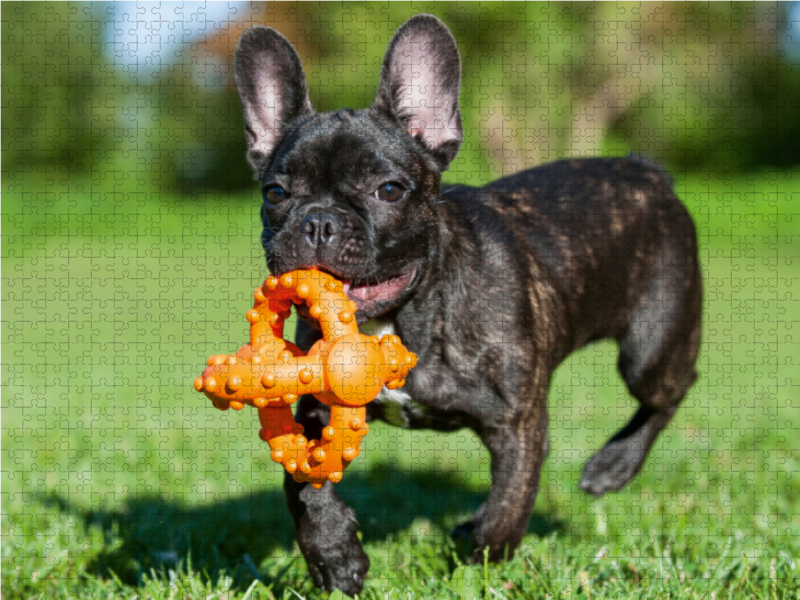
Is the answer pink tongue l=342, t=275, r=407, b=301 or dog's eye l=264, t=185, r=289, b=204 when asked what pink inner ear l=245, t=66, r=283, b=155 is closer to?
dog's eye l=264, t=185, r=289, b=204

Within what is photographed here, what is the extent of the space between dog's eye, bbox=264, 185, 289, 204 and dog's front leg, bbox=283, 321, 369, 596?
3.68 feet

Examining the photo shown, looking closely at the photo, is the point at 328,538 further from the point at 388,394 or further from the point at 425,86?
the point at 425,86

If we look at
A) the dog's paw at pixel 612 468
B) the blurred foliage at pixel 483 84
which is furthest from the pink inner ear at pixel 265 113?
the blurred foliage at pixel 483 84

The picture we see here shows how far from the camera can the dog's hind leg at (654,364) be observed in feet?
15.6

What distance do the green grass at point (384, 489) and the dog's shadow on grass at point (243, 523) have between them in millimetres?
15

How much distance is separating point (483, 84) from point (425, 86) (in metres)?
16.1

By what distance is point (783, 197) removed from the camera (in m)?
16.5

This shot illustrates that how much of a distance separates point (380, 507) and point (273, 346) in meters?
2.10

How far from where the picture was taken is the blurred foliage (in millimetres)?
17312

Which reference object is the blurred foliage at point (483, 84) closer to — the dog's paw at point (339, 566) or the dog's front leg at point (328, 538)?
the dog's front leg at point (328, 538)

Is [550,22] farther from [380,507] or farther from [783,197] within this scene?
[380,507]

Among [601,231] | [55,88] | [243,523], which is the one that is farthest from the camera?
[55,88]

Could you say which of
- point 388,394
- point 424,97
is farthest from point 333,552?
point 424,97
